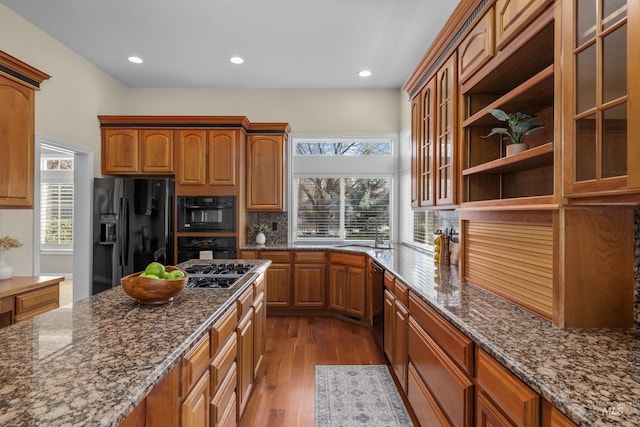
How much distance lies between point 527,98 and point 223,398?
210cm

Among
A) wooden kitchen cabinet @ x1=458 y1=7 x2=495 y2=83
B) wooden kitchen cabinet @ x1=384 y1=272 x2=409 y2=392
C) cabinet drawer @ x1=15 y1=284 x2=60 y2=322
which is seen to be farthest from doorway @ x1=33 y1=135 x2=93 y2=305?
wooden kitchen cabinet @ x1=458 y1=7 x2=495 y2=83

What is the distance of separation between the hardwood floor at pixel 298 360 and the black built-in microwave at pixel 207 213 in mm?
1387

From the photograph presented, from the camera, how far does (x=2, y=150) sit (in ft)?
7.73

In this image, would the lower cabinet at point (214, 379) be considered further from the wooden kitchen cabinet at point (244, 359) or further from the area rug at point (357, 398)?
the area rug at point (357, 398)

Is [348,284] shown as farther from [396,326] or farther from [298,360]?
[396,326]

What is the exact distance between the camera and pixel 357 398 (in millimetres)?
2375

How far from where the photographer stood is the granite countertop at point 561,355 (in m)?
0.78

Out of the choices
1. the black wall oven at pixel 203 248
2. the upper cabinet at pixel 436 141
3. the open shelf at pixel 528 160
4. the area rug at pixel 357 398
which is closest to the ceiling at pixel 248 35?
the upper cabinet at pixel 436 141

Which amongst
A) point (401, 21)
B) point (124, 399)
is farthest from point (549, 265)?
point (401, 21)

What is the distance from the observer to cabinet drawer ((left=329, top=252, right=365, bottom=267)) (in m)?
3.92

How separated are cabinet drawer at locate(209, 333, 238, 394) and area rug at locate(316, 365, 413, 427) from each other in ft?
2.62

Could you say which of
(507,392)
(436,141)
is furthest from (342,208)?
(507,392)

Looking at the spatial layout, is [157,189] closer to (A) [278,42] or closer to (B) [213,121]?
(B) [213,121]

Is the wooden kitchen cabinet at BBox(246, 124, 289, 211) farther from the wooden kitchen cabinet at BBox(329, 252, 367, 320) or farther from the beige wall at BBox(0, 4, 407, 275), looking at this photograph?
the wooden kitchen cabinet at BBox(329, 252, 367, 320)
